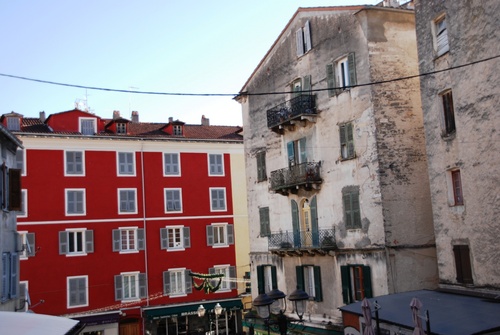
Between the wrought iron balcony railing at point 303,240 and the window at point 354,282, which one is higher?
the wrought iron balcony railing at point 303,240

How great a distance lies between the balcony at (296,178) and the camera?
26781mm

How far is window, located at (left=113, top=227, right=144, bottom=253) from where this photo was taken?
40.9 metres

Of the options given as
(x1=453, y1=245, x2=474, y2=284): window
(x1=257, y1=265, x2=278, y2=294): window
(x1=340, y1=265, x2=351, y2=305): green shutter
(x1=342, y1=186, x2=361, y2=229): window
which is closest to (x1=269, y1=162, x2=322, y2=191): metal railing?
(x1=342, y1=186, x2=361, y2=229): window

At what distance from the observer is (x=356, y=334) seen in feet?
68.1

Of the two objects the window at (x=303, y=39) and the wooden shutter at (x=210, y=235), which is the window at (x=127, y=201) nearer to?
the wooden shutter at (x=210, y=235)

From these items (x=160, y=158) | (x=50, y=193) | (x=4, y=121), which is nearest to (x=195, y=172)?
(x=160, y=158)

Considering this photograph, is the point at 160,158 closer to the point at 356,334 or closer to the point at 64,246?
the point at 64,246

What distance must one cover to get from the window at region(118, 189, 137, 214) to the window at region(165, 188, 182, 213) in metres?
2.42

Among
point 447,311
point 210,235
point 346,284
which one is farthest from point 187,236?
point 447,311

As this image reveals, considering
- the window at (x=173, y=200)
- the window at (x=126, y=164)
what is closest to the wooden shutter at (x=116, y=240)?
the window at (x=173, y=200)

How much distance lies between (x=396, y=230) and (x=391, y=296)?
361cm

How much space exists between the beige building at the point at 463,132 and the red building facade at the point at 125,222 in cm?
2500

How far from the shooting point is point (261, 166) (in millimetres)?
32000

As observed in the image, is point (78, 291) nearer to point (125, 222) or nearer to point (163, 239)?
point (125, 222)
